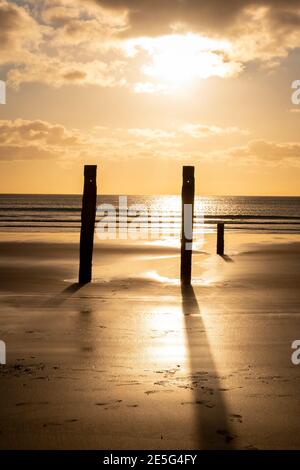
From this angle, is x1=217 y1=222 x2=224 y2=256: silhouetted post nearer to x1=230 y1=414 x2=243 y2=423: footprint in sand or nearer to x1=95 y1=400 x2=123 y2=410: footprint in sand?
x1=95 y1=400 x2=123 y2=410: footprint in sand

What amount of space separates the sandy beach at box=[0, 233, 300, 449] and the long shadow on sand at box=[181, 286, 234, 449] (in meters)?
0.01

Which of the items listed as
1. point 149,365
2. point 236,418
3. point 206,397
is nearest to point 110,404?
point 206,397

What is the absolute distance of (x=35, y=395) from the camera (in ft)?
17.3

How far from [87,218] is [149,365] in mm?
6735

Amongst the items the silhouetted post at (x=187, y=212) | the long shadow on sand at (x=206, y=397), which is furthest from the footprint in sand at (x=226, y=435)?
the silhouetted post at (x=187, y=212)

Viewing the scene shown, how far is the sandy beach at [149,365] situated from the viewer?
4492mm

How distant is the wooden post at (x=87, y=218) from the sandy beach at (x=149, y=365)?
41cm

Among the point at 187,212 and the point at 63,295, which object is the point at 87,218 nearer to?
the point at 187,212

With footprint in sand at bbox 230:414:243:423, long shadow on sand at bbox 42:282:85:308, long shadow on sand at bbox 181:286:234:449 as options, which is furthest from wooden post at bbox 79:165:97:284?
footprint in sand at bbox 230:414:243:423

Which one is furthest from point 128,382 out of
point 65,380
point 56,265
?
point 56,265

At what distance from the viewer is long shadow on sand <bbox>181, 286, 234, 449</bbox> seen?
4.38m

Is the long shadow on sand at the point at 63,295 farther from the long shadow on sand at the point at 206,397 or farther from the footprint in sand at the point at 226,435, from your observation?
the footprint in sand at the point at 226,435

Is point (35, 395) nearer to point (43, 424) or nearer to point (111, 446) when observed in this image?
point (43, 424)

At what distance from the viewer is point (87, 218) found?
12633 millimetres
